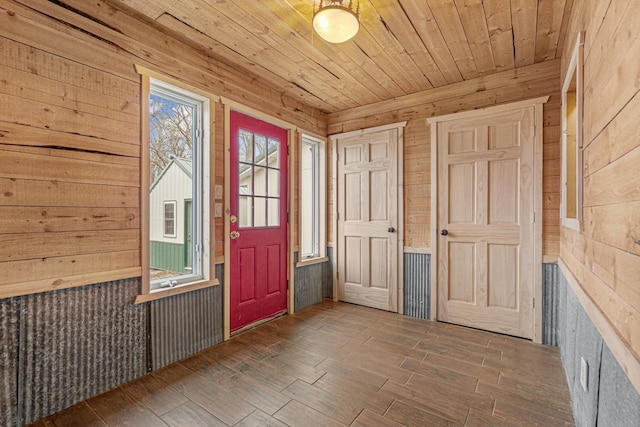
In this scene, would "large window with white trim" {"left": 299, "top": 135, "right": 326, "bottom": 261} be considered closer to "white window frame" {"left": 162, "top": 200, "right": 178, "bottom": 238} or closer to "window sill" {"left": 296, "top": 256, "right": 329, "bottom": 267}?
"window sill" {"left": 296, "top": 256, "right": 329, "bottom": 267}

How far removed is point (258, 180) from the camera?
317cm

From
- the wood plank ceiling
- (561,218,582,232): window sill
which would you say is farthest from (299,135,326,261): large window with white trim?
(561,218,582,232): window sill

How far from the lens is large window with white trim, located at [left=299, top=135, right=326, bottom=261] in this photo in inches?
157

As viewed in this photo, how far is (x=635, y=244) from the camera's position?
2.97ft

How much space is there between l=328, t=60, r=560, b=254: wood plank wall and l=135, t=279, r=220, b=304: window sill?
2.13 m

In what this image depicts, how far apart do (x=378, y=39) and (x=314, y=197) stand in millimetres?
2088

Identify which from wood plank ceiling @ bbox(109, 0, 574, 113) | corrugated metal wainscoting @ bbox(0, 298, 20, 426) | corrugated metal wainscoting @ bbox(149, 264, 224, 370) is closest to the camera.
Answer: corrugated metal wainscoting @ bbox(0, 298, 20, 426)

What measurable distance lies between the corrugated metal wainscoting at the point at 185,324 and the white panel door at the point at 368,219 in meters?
1.69

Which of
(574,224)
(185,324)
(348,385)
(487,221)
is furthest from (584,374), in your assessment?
(185,324)

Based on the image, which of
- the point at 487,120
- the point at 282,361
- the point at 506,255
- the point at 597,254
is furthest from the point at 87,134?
the point at 506,255

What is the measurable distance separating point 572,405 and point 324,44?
2.96 meters

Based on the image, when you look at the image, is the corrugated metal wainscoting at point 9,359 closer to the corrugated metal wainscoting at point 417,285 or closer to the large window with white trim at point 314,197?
the large window with white trim at point 314,197

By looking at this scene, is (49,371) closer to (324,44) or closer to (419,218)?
(324,44)

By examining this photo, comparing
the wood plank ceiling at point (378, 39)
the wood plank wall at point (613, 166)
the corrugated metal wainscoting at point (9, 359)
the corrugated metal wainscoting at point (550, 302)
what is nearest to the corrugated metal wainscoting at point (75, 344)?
the corrugated metal wainscoting at point (9, 359)
